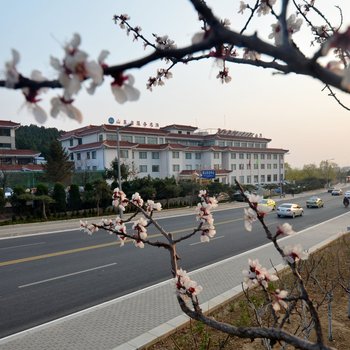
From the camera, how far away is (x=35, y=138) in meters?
79.5

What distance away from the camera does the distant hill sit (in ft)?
238

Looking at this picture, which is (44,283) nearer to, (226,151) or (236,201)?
(236,201)

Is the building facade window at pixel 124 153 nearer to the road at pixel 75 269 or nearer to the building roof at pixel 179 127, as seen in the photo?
the building roof at pixel 179 127

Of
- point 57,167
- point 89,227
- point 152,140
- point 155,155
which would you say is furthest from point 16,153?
point 89,227

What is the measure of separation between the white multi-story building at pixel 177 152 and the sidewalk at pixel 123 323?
3990 cm

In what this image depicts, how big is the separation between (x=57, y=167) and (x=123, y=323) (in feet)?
130

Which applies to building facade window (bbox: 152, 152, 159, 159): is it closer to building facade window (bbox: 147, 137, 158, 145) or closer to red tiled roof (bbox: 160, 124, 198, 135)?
building facade window (bbox: 147, 137, 158, 145)

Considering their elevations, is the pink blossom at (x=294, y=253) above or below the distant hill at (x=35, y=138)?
below

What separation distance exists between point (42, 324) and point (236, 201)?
146 feet

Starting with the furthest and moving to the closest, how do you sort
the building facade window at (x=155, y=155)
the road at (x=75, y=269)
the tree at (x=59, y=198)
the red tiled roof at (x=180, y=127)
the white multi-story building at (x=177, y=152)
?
the red tiled roof at (x=180, y=127), the building facade window at (x=155, y=155), the white multi-story building at (x=177, y=152), the tree at (x=59, y=198), the road at (x=75, y=269)

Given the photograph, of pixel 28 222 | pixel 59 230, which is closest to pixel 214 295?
pixel 59 230

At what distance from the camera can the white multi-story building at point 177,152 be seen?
5450 cm

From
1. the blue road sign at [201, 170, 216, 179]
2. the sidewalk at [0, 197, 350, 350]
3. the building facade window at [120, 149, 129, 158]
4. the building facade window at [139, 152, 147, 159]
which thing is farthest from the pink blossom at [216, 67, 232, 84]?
the building facade window at [139, 152, 147, 159]

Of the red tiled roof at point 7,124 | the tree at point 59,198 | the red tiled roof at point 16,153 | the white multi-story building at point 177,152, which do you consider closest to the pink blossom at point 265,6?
the tree at point 59,198
